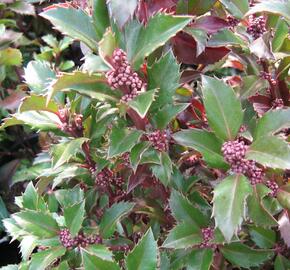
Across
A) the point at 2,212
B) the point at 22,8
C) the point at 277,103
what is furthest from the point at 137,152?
the point at 22,8

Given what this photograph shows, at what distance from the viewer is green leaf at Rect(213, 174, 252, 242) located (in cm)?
79


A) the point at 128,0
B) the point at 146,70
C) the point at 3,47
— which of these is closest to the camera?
the point at 128,0

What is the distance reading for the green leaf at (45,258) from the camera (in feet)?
3.12

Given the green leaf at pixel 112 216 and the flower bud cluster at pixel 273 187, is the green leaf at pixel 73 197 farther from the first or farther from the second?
the flower bud cluster at pixel 273 187

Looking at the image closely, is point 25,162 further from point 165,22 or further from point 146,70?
point 165,22

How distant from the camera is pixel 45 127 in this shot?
1010mm

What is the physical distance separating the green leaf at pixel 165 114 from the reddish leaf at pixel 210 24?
7.0 inches

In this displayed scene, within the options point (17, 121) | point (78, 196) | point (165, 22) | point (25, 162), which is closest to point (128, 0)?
point (165, 22)

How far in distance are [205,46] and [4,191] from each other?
1.23 meters

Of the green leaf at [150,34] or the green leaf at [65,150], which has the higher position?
the green leaf at [150,34]

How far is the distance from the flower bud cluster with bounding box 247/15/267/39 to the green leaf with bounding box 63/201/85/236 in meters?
0.49

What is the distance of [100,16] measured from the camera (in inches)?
36.0

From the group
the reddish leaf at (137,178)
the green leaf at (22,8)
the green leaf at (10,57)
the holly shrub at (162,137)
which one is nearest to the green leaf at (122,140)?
the holly shrub at (162,137)

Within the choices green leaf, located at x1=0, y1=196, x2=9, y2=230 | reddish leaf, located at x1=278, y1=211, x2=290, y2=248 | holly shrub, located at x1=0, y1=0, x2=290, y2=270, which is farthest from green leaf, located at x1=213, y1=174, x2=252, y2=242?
green leaf, located at x1=0, y1=196, x2=9, y2=230
